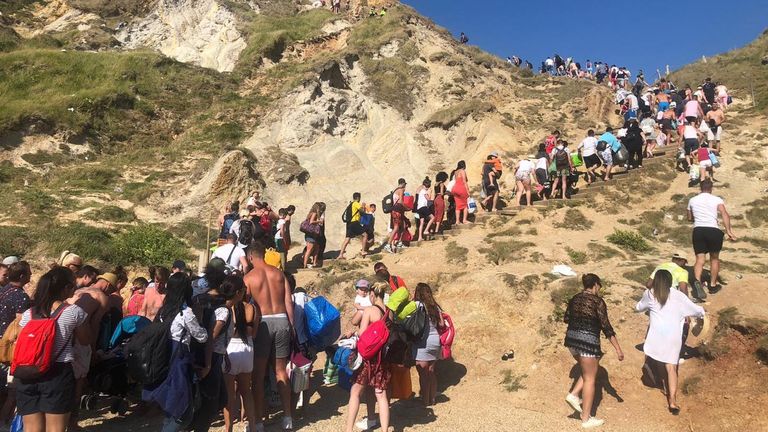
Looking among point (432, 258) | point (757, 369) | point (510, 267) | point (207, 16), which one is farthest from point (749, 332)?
point (207, 16)

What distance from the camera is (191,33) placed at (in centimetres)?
3484

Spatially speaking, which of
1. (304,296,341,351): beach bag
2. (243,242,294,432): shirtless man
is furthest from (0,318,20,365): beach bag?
(304,296,341,351): beach bag

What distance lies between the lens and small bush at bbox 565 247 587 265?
11.3 meters

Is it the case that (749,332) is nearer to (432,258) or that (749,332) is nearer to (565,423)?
(565,423)

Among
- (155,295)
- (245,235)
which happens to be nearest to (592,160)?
(245,235)

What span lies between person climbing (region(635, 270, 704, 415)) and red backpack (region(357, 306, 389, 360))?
140 inches

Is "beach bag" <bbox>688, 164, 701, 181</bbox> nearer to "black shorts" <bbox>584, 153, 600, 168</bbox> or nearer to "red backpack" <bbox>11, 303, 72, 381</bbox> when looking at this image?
"black shorts" <bbox>584, 153, 600, 168</bbox>

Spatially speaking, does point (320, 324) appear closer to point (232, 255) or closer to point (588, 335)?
point (232, 255)

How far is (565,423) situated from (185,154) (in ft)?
60.1

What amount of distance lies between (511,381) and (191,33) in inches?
1397

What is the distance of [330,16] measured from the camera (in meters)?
34.1

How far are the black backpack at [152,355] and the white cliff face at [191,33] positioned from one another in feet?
100

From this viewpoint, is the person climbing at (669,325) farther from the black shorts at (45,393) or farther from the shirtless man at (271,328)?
the black shorts at (45,393)

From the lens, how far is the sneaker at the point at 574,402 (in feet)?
20.5
